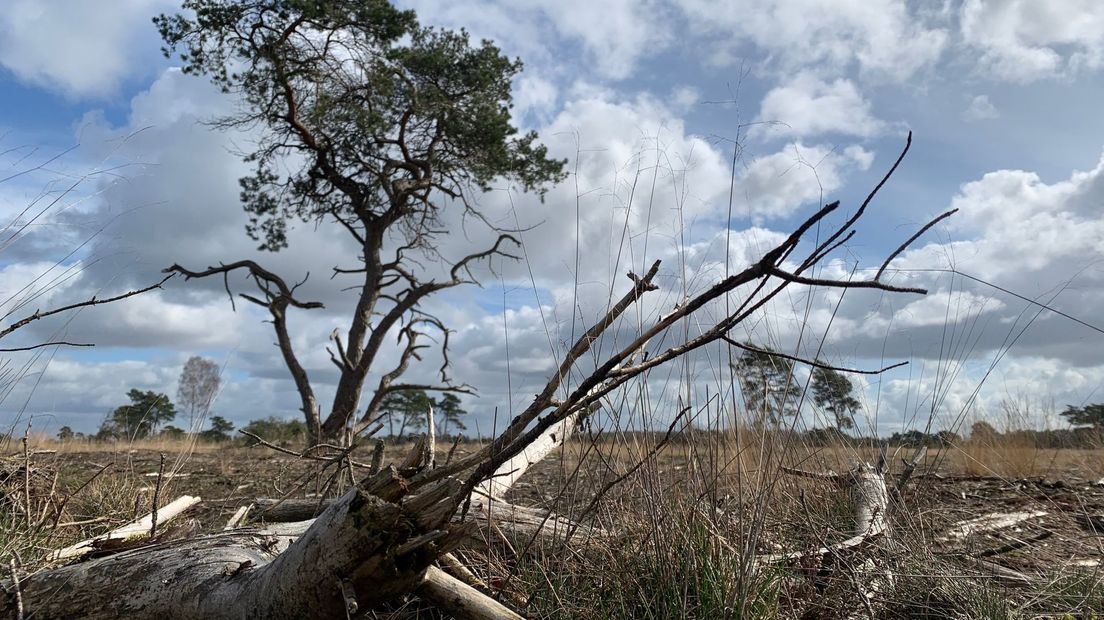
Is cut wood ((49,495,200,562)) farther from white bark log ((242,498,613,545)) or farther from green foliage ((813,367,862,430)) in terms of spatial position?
green foliage ((813,367,862,430))

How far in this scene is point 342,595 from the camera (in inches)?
83.5

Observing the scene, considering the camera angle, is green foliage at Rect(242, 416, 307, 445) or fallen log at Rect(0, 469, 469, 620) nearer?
fallen log at Rect(0, 469, 469, 620)

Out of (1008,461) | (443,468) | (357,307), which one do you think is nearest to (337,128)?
(357,307)

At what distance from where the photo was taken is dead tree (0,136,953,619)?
202 cm

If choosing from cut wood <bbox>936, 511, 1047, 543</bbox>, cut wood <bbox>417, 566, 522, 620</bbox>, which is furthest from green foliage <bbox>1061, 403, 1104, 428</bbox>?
cut wood <bbox>417, 566, 522, 620</bbox>

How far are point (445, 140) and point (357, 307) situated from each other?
13.8 feet

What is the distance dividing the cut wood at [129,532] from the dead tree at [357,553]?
27.0 inches

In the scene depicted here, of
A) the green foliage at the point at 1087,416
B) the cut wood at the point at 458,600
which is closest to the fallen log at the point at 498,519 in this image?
the cut wood at the point at 458,600

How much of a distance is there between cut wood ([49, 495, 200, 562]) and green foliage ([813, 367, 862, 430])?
4.14m

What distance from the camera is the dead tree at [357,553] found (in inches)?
79.4

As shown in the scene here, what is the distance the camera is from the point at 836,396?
192 inches

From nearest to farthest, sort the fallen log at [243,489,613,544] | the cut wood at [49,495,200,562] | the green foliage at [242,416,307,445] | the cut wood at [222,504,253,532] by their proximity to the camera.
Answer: the fallen log at [243,489,613,544] < the cut wood at [49,495,200,562] < the cut wood at [222,504,253,532] < the green foliage at [242,416,307,445]

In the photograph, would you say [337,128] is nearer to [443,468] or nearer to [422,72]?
[422,72]

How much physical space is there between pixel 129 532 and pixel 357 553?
306 cm
